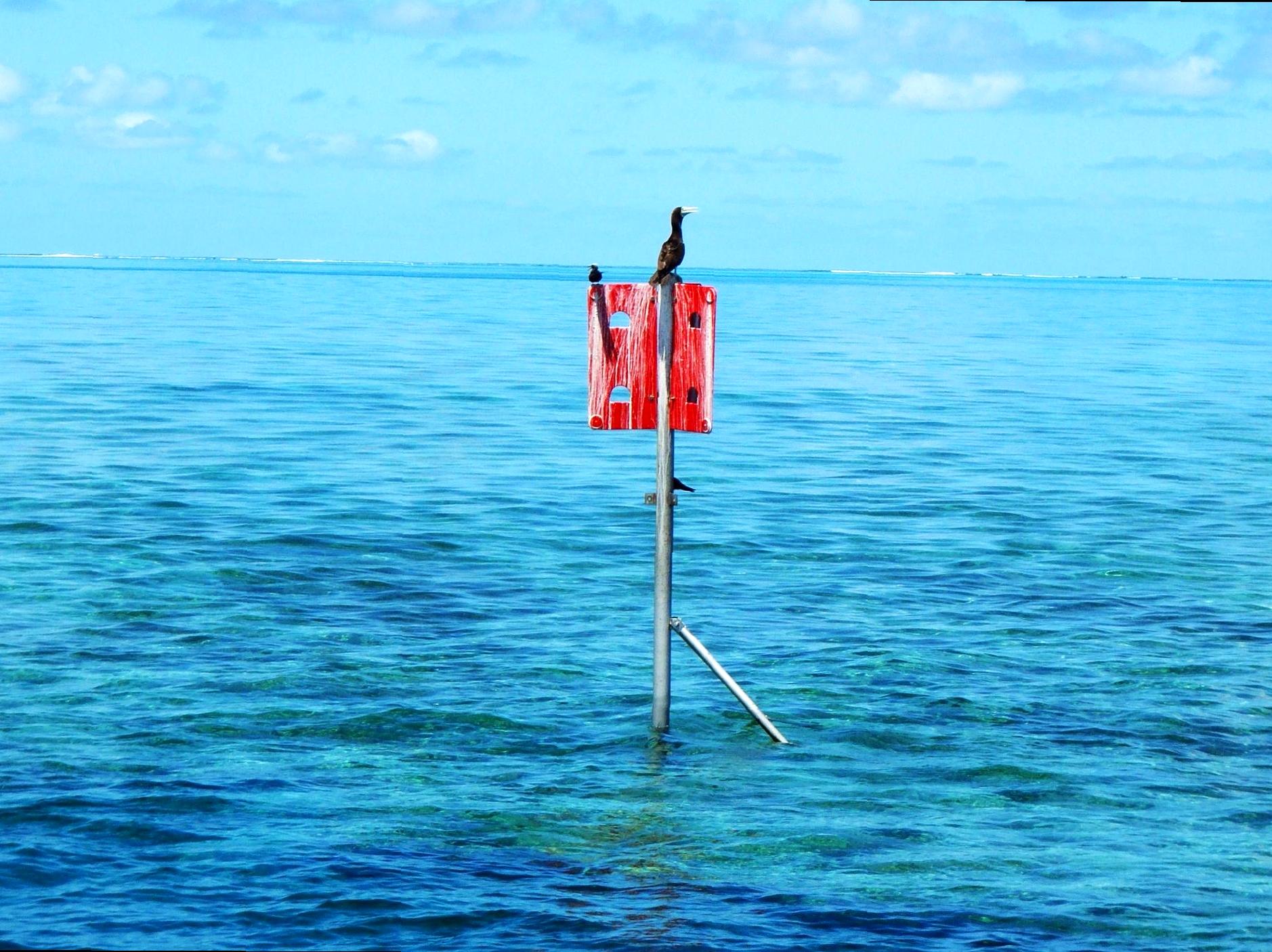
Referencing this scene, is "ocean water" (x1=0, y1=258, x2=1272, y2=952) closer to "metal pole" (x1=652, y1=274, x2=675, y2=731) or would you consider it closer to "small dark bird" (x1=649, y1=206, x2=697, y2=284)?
"metal pole" (x1=652, y1=274, x2=675, y2=731)

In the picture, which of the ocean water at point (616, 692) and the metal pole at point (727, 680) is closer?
the ocean water at point (616, 692)

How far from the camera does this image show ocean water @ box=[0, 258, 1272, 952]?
355 inches

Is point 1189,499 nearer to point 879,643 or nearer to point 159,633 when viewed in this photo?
point 879,643

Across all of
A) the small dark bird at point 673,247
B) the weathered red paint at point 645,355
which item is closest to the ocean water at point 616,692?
the weathered red paint at point 645,355

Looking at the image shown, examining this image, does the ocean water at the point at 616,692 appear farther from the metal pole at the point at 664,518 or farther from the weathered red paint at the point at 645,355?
the weathered red paint at the point at 645,355

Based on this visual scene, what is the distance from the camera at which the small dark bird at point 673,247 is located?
11055 millimetres

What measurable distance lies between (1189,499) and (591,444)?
38.6 feet

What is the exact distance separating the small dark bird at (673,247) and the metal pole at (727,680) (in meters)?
2.58

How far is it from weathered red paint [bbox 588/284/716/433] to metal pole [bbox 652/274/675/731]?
58 millimetres

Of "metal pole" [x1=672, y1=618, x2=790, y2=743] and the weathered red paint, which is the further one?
"metal pole" [x1=672, y1=618, x2=790, y2=743]

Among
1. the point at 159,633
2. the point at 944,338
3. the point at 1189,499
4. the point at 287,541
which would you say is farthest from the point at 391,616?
the point at 944,338

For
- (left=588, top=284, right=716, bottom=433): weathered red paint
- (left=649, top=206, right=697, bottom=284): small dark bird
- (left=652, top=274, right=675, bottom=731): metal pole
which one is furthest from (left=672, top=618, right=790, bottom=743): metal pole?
(left=649, top=206, right=697, bottom=284): small dark bird

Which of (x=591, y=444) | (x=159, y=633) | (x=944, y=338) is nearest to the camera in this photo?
(x=159, y=633)

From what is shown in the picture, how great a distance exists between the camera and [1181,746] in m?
12.1
